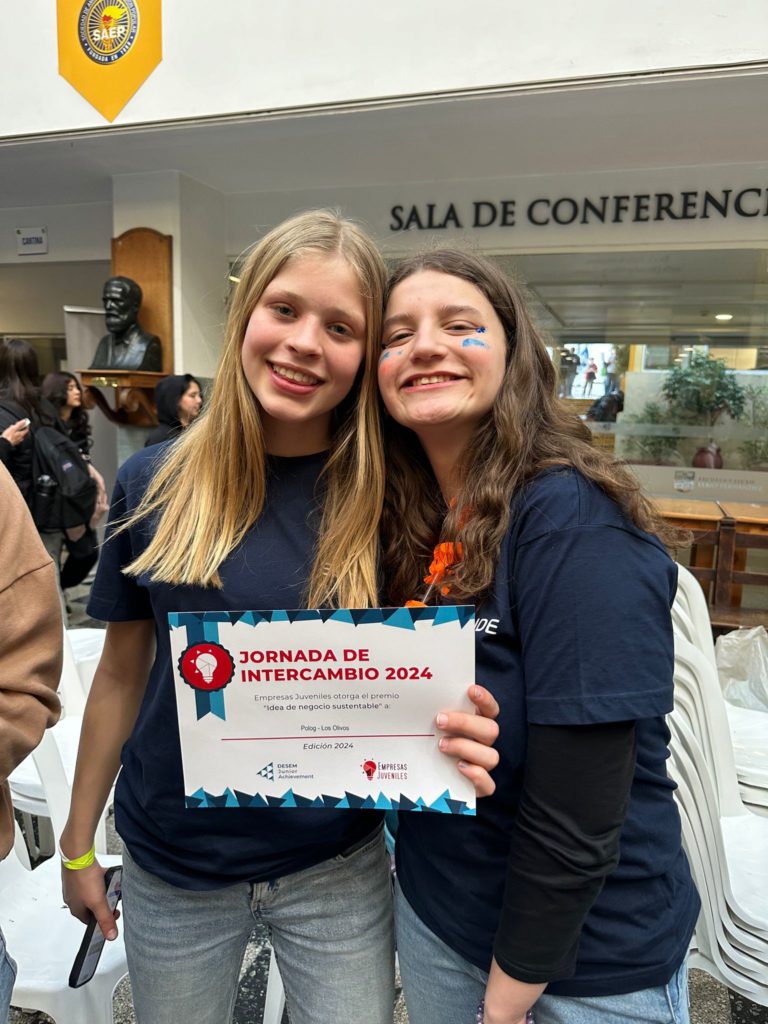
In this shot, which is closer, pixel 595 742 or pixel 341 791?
pixel 595 742

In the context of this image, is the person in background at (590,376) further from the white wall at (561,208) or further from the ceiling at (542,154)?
the white wall at (561,208)

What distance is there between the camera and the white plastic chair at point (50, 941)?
141 centimetres

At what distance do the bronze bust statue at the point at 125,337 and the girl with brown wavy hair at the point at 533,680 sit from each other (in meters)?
4.58

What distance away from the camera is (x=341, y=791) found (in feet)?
3.19

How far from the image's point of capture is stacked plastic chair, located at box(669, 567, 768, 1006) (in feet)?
4.98

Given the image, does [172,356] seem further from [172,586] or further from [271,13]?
[172,586]

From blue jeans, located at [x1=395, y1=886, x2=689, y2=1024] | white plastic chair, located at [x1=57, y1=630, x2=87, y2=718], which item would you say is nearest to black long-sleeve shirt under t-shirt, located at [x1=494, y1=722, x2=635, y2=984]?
blue jeans, located at [x1=395, y1=886, x2=689, y2=1024]

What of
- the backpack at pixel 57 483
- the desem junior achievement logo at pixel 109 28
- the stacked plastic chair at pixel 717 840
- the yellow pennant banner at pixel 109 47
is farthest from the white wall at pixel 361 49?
the stacked plastic chair at pixel 717 840

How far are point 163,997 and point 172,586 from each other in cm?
64

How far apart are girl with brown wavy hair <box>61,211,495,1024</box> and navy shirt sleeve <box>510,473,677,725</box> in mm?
307

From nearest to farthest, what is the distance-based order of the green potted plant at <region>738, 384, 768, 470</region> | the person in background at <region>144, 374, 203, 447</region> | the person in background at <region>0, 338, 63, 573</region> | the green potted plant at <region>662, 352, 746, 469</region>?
the person in background at <region>0, 338, 63, 573</region> < the person in background at <region>144, 374, 203, 447</region> < the green potted plant at <region>738, 384, 768, 470</region> < the green potted plant at <region>662, 352, 746, 469</region>

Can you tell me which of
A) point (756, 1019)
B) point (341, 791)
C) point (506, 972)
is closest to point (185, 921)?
point (341, 791)

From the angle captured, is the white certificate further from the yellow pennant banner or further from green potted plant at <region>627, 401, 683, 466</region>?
green potted plant at <region>627, 401, 683, 466</region>

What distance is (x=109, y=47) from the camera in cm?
434
